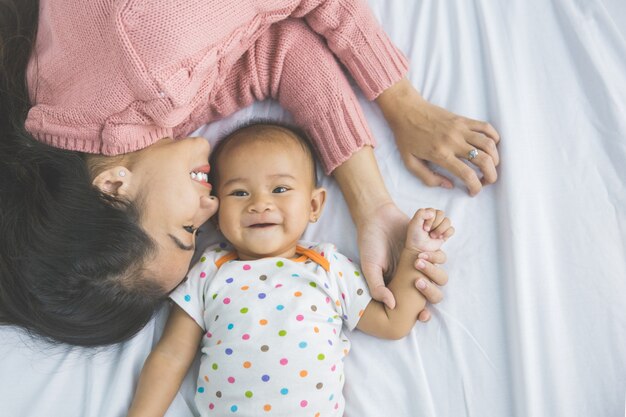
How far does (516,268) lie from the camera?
108 centimetres

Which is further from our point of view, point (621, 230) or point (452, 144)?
point (452, 144)

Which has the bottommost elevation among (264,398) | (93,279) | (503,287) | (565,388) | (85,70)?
(264,398)

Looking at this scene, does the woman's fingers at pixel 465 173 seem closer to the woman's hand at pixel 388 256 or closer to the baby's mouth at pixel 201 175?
the woman's hand at pixel 388 256

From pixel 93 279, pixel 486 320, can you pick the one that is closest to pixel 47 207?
pixel 93 279

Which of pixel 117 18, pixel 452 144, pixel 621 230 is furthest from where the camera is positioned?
→ pixel 452 144

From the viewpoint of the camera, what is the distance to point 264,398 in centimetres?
103

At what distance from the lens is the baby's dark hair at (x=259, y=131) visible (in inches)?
48.0

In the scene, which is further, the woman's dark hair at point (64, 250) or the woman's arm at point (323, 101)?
the woman's arm at point (323, 101)

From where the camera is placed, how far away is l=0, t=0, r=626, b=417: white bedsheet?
103cm

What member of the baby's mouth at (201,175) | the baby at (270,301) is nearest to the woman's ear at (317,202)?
the baby at (270,301)

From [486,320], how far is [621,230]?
0.96 ft

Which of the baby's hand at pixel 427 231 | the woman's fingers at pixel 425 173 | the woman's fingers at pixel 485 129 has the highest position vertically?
the woman's fingers at pixel 485 129

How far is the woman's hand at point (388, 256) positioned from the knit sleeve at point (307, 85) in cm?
15

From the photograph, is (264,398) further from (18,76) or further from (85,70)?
(18,76)
